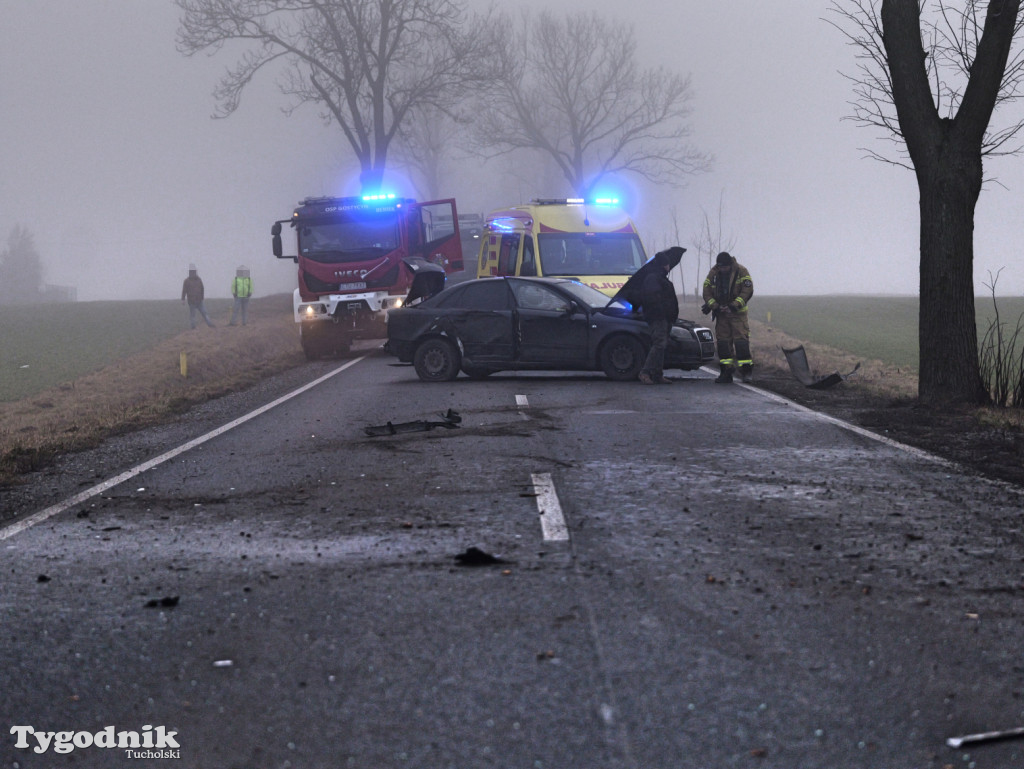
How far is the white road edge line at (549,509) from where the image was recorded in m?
6.35

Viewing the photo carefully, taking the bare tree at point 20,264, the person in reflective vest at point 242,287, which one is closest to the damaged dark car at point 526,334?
the person in reflective vest at point 242,287

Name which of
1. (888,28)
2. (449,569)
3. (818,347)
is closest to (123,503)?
(449,569)

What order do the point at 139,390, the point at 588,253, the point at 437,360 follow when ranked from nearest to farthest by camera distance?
the point at 437,360, the point at 139,390, the point at 588,253

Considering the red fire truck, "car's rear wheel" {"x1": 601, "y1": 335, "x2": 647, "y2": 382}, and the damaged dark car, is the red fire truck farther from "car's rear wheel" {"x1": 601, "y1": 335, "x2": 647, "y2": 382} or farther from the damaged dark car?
"car's rear wheel" {"x1": 601, "y1": 335, "x2": 647, "y2": 382}

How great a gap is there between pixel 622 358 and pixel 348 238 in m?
8.66

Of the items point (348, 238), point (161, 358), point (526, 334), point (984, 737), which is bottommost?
point (984, 737)

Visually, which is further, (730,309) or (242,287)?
(242,287)

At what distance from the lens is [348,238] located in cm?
2292

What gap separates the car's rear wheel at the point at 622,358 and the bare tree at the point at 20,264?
458 ft

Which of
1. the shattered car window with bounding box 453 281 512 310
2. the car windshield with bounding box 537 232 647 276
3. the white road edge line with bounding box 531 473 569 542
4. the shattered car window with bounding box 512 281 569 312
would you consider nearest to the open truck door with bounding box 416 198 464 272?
the car windshield with bounding box 537 232 647 276

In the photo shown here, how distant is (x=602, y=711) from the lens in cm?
379

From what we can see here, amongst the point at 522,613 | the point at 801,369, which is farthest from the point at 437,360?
the point at 522,613

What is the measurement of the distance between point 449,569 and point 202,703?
1.86 m

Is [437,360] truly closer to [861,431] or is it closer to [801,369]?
[801,369]
